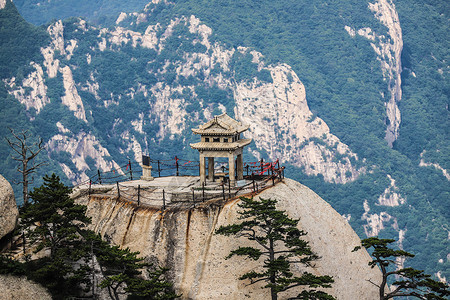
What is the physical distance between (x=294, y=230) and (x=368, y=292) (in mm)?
11073

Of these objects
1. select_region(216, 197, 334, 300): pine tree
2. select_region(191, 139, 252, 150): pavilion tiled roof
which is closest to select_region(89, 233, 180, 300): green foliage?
select_region(216, 197, 334, 300): pine tree

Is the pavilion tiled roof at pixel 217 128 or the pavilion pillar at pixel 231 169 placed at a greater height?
the pavilion tiled roof at pixel 217 128

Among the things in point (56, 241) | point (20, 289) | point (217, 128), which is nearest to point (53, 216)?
point (56, 241)

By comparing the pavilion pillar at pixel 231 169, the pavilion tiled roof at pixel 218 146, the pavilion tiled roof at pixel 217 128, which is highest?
the pavilion tiled roof at pixel 217 128

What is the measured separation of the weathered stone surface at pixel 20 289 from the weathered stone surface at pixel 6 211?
3524mm

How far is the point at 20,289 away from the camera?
4934cm

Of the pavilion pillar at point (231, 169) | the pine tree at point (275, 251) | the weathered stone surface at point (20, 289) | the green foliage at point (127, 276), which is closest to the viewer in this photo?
the pine tree at point (275, 251)

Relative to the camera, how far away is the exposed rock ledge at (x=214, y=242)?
51.2 m

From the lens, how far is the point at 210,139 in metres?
60.7

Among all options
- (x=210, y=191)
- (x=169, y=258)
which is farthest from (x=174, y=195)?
(x=169, y=258)

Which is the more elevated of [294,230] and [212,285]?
[294,230]

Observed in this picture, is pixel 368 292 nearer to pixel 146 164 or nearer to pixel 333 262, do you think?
pixel 333 262

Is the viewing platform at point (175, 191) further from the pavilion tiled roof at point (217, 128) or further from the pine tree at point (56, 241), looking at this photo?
the pine tree at point (56, 241)

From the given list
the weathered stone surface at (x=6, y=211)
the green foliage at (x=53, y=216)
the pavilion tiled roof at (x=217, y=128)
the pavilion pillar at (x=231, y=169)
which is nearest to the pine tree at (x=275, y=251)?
the pavilion pillar at (x=231, y=169)
